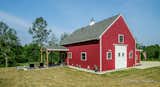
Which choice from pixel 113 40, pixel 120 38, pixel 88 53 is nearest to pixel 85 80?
pixel 88 53

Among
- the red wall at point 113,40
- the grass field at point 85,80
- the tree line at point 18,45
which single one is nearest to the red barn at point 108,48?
the red wall at point 113,40

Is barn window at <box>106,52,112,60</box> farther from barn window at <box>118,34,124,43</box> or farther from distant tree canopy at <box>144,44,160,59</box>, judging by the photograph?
distant tree canopy at <box>144,44,160,59</box>

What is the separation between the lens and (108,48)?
22.2m

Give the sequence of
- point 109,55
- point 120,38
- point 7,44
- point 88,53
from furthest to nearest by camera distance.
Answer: point 7,44
point 120,38
point 88,53
point 109,55

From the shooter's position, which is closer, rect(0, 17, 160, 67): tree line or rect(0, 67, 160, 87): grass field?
rect(0, 67, 160, 87): grass field

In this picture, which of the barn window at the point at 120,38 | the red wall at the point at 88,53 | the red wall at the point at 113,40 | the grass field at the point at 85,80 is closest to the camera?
the grass field at the point at 85,80

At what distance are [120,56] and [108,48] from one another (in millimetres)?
2506

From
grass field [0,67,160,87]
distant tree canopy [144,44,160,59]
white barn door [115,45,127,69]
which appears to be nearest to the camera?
grass field [0,67,160,87]

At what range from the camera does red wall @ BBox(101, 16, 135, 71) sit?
71.4 feet

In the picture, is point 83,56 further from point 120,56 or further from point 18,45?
point 18,45

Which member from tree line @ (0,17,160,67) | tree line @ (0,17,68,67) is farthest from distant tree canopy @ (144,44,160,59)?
tree line @ (0,17,68,67)

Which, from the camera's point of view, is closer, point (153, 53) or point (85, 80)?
point (85, 80)

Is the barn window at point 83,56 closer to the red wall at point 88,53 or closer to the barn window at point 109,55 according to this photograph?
the red wall at point 88,53

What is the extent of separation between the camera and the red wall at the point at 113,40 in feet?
71.4
